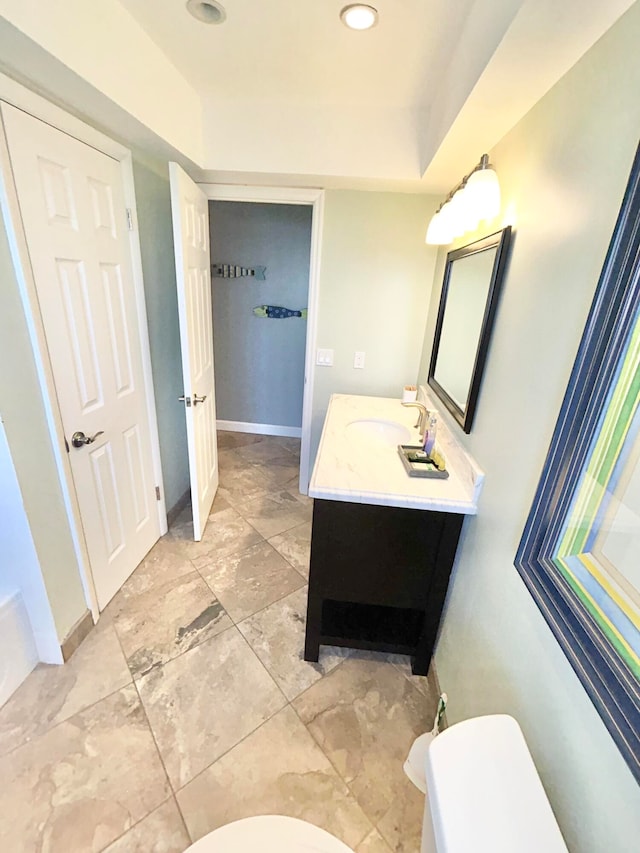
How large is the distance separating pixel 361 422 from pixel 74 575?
1.48 meters

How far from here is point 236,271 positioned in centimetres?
337

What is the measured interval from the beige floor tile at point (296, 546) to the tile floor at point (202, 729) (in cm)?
A: 14

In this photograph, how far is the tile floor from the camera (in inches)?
43.9

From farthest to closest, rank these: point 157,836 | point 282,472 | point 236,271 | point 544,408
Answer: point 236,271
point 282,472
point 157,836
point 544,408

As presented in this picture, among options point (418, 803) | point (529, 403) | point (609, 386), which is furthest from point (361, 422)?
point (418, 803)

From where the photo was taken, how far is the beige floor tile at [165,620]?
5.26 ft

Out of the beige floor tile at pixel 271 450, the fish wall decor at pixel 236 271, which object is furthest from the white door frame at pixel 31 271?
the fish wall decor at pixel 236 271

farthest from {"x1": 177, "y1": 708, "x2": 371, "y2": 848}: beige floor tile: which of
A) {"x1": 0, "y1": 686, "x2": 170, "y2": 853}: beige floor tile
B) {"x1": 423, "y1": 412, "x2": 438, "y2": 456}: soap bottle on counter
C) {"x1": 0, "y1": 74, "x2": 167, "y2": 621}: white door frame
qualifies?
{"x1": 423, "y1": 412, "x2": 438, "y2": 456}: soap bottle on counter

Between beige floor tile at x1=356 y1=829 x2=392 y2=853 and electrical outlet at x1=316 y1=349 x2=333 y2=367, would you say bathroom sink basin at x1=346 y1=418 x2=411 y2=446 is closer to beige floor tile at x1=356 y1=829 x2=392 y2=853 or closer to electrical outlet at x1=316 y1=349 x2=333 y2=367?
electrical outlet at x1=316 y1=349 x2=333 y2=367

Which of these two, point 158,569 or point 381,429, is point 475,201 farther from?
point 158,569

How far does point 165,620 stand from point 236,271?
112 inches

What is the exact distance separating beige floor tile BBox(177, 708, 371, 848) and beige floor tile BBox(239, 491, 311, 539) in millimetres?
1164

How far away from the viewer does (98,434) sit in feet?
5.26

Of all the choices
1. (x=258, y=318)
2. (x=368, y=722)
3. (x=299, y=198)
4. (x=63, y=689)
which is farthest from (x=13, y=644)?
(x=258, y=318)
